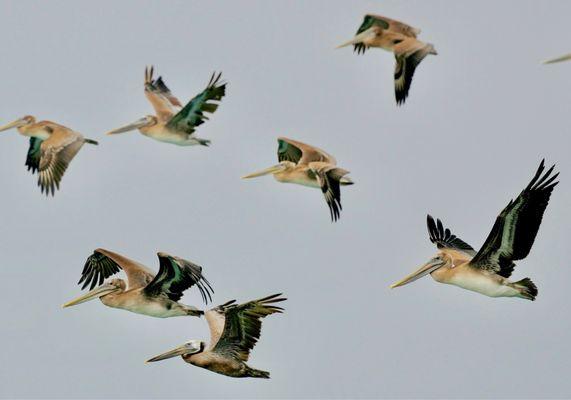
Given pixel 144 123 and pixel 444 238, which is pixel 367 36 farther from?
pixel 444 238

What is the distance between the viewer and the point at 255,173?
83.8ft

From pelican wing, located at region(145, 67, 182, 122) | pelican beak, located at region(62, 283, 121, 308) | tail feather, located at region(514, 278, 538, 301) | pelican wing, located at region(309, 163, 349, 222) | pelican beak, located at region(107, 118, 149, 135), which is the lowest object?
pelican beak, located at region(62, 283, 121, 308)

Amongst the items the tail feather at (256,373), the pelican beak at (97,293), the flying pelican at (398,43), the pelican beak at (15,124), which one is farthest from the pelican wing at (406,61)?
the tail feather at (256,373)

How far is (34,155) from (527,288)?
1030 centimetres

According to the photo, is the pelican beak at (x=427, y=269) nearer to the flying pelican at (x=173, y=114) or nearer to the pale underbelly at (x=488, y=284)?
the pale underbelly at (x=488, y=284)

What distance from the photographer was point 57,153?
25.4 meters

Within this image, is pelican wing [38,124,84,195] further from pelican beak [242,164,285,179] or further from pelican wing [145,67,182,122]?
pelican beak [242,164,285,179]

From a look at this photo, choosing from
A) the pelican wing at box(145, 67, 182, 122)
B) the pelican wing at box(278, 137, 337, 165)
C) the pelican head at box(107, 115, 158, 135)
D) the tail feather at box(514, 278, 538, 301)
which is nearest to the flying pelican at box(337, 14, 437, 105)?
the pelican wing at box(278, 137, 337, 165)

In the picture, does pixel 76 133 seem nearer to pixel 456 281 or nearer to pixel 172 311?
pixel 172 311

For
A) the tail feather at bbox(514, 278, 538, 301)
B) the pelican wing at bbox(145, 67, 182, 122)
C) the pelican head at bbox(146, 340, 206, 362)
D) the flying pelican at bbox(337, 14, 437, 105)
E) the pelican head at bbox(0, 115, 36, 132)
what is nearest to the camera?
the tail feather at bbox(514, 278, 538, 301)

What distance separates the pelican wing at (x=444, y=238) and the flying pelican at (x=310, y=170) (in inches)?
76.3

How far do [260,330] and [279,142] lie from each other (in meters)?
8.26

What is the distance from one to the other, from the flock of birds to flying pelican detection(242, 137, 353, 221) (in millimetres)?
16

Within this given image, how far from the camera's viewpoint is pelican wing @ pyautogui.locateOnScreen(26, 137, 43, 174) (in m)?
26.1
